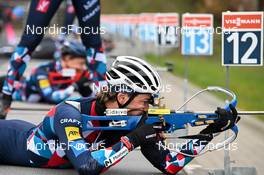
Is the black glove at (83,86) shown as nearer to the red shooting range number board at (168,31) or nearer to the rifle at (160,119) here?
the red shooting range number board at (168,31)

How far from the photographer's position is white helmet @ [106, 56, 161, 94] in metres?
5.51

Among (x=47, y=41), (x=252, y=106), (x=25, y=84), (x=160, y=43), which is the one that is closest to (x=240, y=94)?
(x=252, y=106)

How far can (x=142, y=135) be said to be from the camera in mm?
5336

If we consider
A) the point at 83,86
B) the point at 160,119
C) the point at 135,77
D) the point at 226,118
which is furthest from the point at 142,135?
the point at 83,86

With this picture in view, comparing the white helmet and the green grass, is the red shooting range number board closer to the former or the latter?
the green grass

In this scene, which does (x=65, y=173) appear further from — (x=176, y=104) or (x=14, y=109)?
(x=176, y=104)

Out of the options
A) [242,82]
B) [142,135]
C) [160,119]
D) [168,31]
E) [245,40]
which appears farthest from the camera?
[242,82]

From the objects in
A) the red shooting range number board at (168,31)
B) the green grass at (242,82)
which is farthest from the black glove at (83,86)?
the green grass at (242,82)

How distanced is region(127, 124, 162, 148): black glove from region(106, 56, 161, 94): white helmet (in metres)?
0.29

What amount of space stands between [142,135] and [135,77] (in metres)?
0.46

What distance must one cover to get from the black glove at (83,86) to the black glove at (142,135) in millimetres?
5156

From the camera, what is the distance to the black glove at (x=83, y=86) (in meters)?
10.5

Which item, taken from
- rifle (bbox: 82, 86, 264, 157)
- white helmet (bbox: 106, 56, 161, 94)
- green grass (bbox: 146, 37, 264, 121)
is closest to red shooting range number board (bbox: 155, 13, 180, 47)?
green grass (bbox: 146, 37, 264, 121)

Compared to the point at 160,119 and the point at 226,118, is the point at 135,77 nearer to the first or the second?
the point at 160,119
